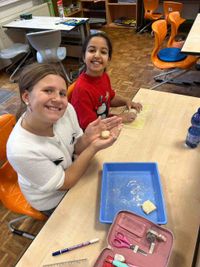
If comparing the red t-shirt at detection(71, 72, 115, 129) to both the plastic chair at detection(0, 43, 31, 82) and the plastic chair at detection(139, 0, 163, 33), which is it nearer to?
the plastic chair at detection(0, 43, 31, 82)

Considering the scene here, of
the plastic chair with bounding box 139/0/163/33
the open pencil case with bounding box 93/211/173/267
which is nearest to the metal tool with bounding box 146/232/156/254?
the open pencil case with bounding box 93/211/173/267

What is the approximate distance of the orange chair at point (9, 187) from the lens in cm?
110

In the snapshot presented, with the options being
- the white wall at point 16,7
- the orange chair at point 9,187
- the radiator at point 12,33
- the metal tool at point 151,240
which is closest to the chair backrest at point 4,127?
the orange chair at point 9,187

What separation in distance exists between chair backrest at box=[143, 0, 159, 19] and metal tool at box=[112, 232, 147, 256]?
4.48 metres

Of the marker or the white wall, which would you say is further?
the white wall

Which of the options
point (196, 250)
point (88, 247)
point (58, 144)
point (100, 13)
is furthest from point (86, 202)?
point (100, 13)

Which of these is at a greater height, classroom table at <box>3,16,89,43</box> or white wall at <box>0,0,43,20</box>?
white wall at <box>0,0,43,20</box>

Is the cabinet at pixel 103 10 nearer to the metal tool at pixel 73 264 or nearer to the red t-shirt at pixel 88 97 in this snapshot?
the red t-shirt at pixel 88 97

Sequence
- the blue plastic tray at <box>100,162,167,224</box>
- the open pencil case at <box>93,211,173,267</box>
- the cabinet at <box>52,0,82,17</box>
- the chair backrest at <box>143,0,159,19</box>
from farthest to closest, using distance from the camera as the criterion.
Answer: the cabinet at <box>52,0,82,17</box>
the chair backrest at <box>143,0,159,19</box>
the blue plastic tray at <box>100,162,167,224</box>
the open pencil case at <box>93,211,173,267</box>

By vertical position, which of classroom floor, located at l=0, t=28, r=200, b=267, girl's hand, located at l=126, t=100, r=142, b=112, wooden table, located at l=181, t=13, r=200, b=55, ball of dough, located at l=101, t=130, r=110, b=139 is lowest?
classroom floor, located at l=0, t=28, r=200, b=267

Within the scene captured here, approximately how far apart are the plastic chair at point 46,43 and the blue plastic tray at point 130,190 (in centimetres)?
192

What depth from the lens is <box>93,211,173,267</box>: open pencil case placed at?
64 centimetres

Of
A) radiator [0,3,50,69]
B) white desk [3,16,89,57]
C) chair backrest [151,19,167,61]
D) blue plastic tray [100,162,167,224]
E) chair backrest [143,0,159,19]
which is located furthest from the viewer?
chair backrest [143,0,159,19]

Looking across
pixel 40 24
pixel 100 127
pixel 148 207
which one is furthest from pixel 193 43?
pixel 40 24
